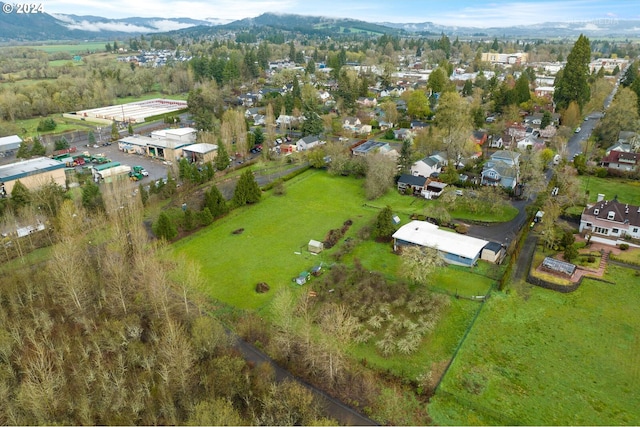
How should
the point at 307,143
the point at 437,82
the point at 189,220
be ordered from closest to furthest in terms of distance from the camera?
the point at 189,220, the point at 307,143, the point at 437,82

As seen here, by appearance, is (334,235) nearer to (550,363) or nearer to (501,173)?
(550,363)

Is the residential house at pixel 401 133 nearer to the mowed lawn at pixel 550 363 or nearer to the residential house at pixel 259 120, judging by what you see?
the residential house at pixel 259 120

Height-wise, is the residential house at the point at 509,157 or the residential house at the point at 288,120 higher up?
the residential house at the point at 509,157

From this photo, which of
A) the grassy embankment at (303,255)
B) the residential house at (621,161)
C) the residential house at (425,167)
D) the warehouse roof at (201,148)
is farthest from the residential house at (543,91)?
the warehouse roof at (201,148)

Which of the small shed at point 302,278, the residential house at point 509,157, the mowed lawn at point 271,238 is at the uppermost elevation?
the residential house at point 509,157

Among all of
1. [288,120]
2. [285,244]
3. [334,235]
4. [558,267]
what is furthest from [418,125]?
[558,267]
